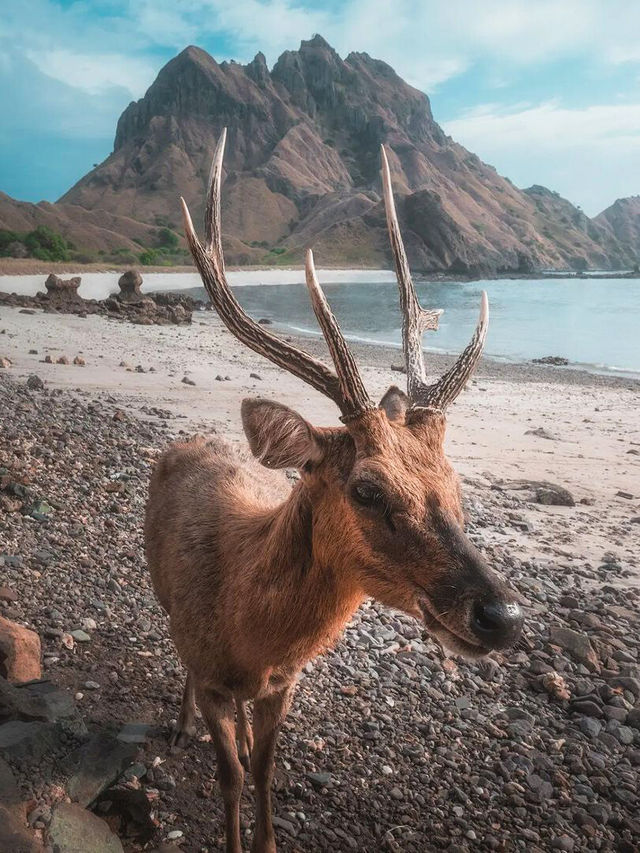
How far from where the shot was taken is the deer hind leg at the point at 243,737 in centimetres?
445

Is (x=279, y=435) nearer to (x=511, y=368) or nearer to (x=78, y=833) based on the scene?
(x=78, y=833)

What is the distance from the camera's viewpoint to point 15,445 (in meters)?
7.66

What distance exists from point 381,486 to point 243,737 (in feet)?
8.28

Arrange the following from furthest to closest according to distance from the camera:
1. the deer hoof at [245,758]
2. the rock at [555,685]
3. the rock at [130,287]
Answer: the rock at [130,287] → the rock at [555,685] → the deer hoof at [245,758]

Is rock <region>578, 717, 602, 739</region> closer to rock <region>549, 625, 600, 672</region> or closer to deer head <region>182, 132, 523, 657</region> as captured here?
rock <region>549, 625, 600, 672</region>

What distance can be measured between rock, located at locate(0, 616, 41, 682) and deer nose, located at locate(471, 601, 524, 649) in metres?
2.95

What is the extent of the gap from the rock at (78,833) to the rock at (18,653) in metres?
1.28

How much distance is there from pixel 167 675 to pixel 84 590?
110 centimetres

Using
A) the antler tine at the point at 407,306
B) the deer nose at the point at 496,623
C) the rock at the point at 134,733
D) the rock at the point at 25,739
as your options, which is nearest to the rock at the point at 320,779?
the rock at the point at 134,733

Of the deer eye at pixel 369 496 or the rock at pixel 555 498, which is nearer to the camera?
the deer eye at pixel 369 496

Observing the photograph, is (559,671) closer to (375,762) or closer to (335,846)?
(375,762)

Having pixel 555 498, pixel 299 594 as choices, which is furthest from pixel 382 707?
pixel 555 498

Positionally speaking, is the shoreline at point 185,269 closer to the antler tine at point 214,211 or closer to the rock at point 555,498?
the rock at point 555,498

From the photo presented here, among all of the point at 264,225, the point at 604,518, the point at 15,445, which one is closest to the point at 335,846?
the point at 15,445
